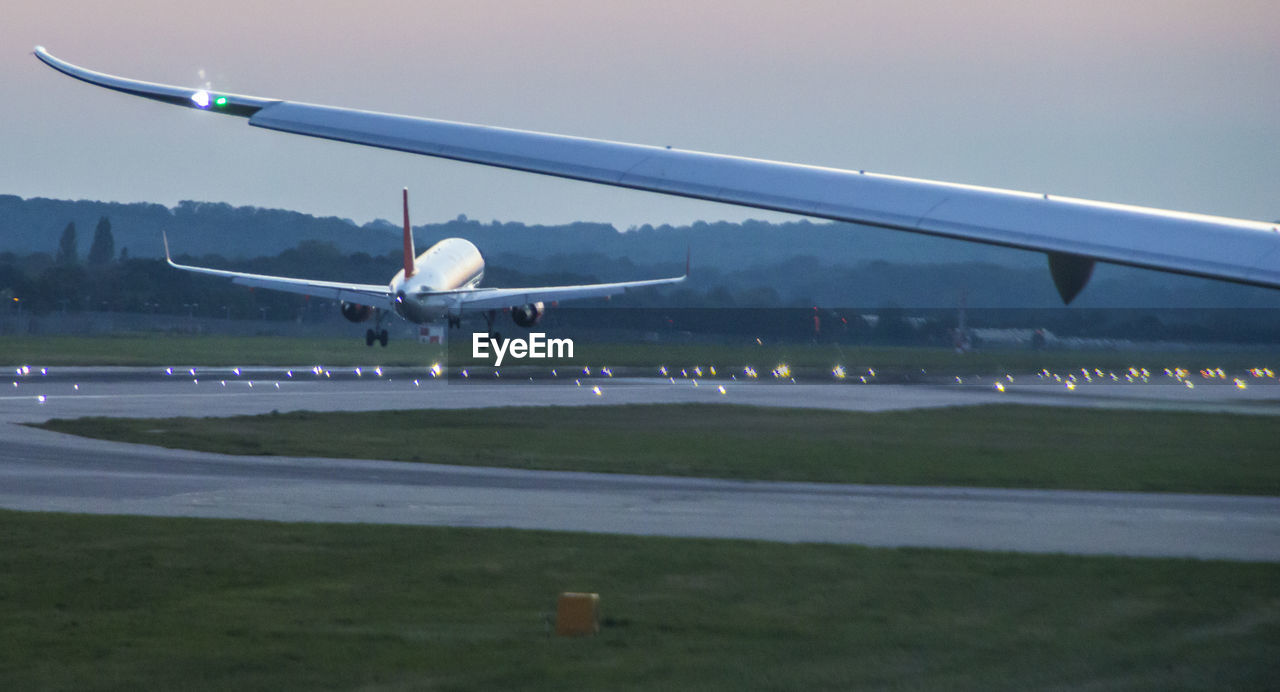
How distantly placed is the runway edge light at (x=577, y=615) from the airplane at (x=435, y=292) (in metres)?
55.2

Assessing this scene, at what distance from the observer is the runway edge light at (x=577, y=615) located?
392 inches

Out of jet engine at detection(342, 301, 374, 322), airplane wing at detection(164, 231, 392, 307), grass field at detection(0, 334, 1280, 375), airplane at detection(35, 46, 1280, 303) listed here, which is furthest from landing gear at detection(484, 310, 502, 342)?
airplane at detection(35, 46, 1280, 303)

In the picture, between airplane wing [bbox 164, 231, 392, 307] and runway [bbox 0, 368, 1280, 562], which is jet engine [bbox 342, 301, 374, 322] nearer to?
airplane wing [bbox 164, 231, 392, 307]

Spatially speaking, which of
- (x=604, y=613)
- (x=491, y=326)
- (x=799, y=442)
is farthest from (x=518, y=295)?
(x=604, y=613)

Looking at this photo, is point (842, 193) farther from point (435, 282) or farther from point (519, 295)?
point (519, 295)

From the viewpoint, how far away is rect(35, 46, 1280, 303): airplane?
261 inches

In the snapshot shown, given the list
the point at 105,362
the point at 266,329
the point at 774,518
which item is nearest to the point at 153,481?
the point at 774,518

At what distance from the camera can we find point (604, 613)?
35.4ft

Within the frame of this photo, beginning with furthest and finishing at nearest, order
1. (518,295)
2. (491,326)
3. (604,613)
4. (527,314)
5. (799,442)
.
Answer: (518,295) < (527,314) < (491,326) < (799,442) < (604,613)

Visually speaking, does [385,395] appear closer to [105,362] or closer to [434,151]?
[105,362]

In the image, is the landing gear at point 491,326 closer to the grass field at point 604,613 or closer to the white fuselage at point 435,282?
the white fuselage at point 435,282

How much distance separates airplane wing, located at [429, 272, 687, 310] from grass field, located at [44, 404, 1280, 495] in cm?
3426

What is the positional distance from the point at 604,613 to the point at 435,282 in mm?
56810

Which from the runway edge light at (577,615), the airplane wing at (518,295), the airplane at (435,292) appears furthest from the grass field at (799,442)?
the airplane wing at (518,295)
